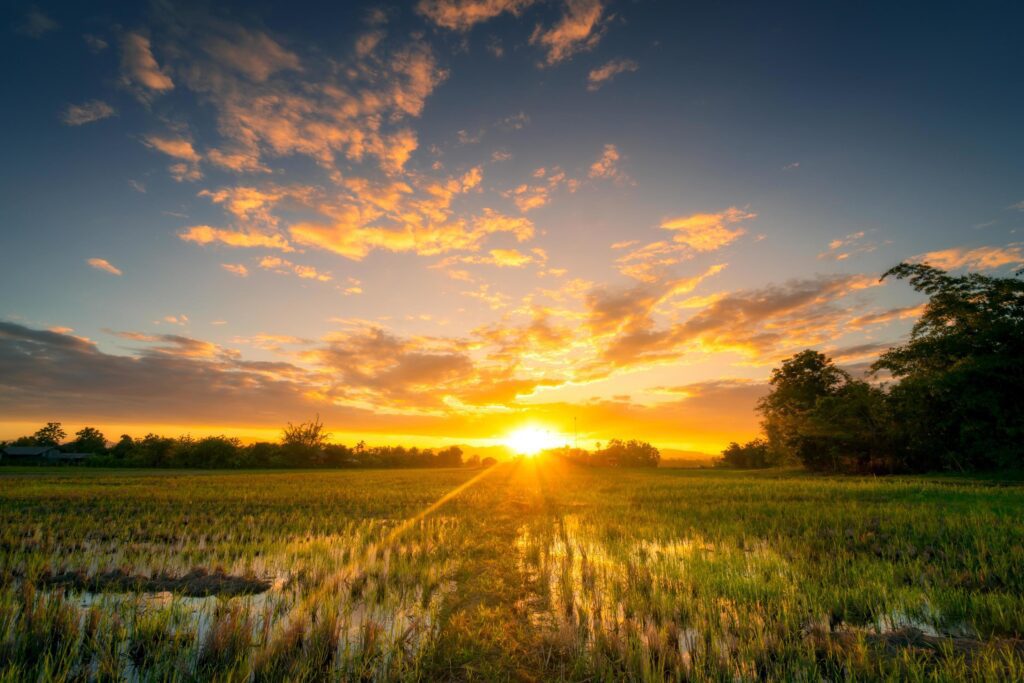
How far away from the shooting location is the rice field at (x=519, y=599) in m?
3.41

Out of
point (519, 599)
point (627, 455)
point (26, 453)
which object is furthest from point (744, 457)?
point (26, 453)

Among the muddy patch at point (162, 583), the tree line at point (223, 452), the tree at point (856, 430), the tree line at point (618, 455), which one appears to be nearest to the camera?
the muddy patch at point (162, 583)

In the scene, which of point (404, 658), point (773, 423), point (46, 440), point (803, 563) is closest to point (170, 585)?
point (404, 658)

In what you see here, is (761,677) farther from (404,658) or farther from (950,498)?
(950,498)

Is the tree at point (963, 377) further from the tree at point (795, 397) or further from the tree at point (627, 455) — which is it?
the tree at point (627, 455)

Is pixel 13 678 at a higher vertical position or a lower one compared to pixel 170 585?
higher

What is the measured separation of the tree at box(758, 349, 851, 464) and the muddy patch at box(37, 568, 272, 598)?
49.3 m

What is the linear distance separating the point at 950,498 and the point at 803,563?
41.3ft

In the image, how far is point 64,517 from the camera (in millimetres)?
11445

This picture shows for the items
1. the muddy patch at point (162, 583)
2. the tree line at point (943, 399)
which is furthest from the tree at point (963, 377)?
the muddy patch at point (162, 583)

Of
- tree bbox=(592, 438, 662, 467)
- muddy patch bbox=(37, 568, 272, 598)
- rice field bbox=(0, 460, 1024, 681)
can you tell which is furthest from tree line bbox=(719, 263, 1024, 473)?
tree bbox=(592, 438, 662, 467)

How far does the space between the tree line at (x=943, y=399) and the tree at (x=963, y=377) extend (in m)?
0.05

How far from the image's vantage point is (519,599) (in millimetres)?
5289

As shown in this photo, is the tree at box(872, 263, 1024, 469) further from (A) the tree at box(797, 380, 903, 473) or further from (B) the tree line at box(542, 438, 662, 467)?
(B) the tree line at box(542, 438, 662, 467)
